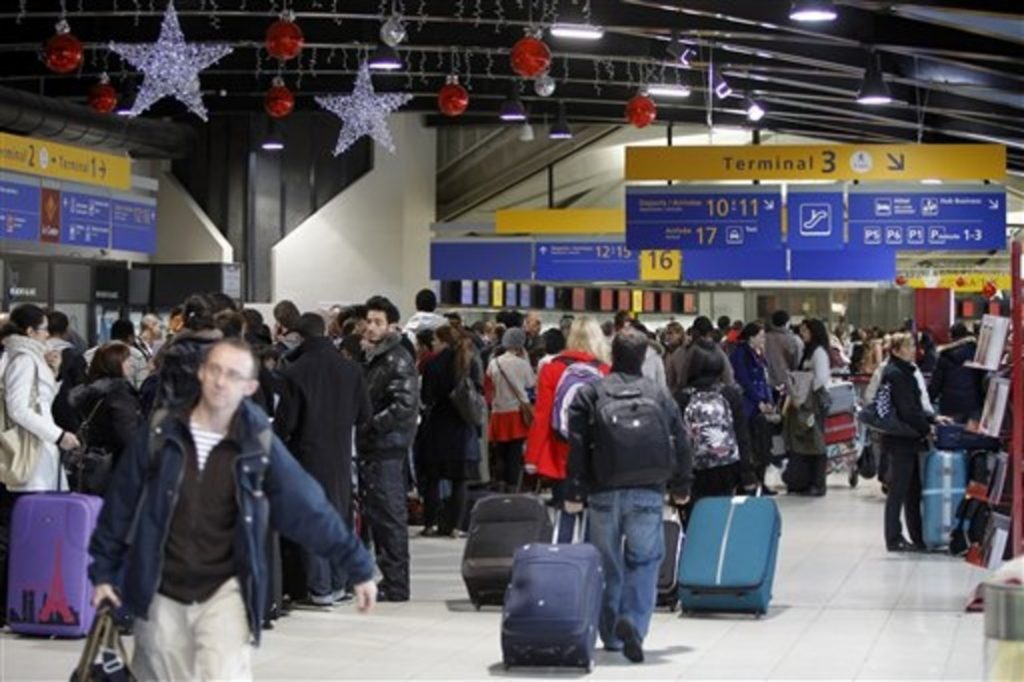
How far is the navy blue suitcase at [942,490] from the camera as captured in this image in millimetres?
13375

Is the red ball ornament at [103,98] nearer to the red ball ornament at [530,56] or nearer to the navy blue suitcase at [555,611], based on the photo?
the red ball ornament at [530,56]

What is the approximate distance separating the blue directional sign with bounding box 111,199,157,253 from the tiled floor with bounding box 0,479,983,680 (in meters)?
9.71

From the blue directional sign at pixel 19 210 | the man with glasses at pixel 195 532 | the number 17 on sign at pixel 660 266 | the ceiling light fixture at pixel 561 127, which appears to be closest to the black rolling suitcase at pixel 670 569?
the man with glasses at pixel 195 532

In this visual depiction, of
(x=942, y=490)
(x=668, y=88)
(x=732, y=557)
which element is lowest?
(x=732, y=557)

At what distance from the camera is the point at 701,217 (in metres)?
23.0

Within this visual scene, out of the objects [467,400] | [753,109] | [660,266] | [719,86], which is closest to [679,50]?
[719,86]

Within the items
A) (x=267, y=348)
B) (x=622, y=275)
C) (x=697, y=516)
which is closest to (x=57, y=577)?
(x=267, y=348)

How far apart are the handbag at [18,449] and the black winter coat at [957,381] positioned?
6.26 metres

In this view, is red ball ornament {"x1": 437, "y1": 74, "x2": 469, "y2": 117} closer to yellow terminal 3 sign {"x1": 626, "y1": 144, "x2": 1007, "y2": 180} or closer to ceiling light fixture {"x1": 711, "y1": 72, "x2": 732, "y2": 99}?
ceiling light fixture {"x1": 711, "y1": 72, "x2": 732, "y2": 99}

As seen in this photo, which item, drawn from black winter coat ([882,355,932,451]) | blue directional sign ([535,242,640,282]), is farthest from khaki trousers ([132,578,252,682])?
blue directional sign ([535,242,640,282])

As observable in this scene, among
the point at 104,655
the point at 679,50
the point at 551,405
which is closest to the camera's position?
the point at 104,655

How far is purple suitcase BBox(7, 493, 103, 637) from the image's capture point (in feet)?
31.1

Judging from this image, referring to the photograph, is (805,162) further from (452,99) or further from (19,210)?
(19,210)

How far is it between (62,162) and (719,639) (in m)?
11.9
